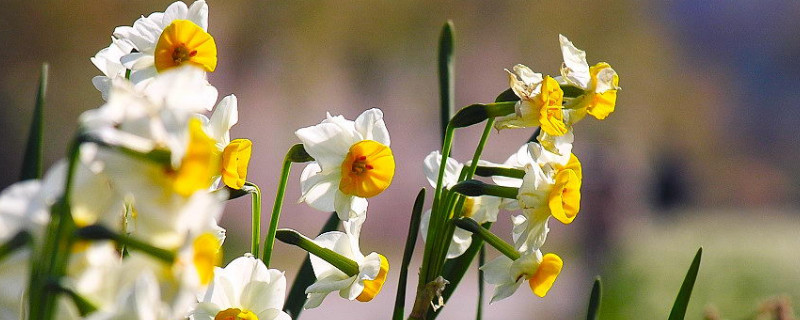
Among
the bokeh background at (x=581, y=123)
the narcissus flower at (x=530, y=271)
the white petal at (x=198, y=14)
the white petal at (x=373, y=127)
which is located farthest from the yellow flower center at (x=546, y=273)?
the bokeh background at (x=581, y=123)

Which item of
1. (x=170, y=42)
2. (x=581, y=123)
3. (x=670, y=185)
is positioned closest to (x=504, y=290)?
(x=170, y=42)

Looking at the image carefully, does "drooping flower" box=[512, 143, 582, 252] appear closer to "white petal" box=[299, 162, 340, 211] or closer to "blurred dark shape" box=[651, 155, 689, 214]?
"white petal" box=[299, 162, 340, 211]

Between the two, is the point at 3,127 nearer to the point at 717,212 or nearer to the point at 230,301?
the point at 230,301

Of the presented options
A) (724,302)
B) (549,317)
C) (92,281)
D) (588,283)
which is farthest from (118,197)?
(588,283)

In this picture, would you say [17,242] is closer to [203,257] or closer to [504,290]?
[203,257]

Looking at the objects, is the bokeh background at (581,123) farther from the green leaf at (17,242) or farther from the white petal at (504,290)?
the green leaf at (17,242)

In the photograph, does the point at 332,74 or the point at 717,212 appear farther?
the point at 717,212
